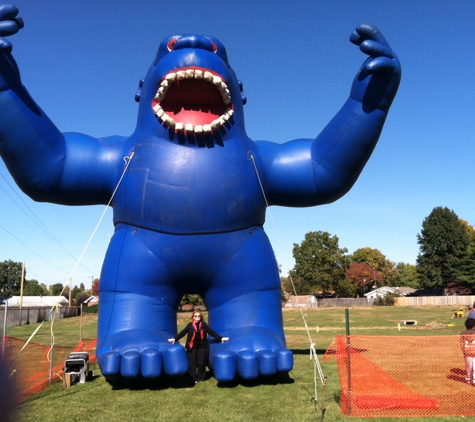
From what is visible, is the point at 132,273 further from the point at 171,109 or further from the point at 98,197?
the point at 171,109

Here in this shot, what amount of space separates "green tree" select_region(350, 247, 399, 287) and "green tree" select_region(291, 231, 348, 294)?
57.4 feet

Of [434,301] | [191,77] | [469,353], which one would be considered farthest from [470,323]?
[434,301]

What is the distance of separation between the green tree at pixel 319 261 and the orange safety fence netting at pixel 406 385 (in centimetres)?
4122

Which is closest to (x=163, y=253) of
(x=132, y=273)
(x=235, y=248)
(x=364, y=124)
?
(x=132, y=273)

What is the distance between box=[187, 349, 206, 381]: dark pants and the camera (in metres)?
5.30

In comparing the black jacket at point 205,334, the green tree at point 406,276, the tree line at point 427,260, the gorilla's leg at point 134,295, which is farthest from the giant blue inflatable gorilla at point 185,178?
the green tree at point 406,276

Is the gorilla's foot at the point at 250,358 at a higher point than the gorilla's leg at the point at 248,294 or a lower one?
lower

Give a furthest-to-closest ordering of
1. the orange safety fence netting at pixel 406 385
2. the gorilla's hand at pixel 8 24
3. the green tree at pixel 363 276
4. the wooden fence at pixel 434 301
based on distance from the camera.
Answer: the green tree at pixel 363 276 → the wooden fence at pixel 434 301 → the gorilla's hand at pixel 8 24 → the orange safety fence netting at pixel 406 385

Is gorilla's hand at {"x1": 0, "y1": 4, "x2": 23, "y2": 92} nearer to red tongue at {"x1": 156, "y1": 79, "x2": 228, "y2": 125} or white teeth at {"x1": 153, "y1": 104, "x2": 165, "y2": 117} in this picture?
white teeth at {"x1": 153, "y1": 104, "x2": 165, "y2": 117}

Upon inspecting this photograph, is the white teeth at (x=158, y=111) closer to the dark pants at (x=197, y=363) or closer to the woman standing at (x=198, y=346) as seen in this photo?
the woman standing at (x=198, y=346)

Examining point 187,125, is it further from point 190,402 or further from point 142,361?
point 190,402

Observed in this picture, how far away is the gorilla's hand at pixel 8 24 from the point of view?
15.6ft

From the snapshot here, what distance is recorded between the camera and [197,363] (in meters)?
5.33

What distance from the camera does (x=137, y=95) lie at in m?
6.33
